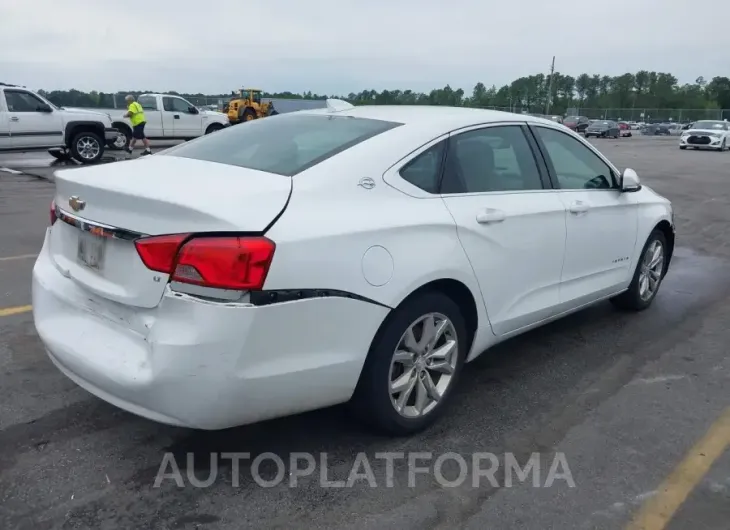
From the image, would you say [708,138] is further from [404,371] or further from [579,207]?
[404,371]

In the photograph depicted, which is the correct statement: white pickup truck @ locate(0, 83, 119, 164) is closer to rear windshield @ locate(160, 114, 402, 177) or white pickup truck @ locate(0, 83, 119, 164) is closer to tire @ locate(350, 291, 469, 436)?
rear windshield @ locate(160, 114, 402, 177)

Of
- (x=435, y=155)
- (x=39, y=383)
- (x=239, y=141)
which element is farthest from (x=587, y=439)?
(x=39, y=383)

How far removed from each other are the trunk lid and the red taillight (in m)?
0.05

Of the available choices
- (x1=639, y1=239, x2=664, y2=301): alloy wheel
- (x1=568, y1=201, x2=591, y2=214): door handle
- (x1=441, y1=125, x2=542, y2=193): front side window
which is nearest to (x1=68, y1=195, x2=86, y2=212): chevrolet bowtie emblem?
(x1=441, y1=125, x2=542, y2=193): front side window

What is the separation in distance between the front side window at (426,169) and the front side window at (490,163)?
0.06 meters

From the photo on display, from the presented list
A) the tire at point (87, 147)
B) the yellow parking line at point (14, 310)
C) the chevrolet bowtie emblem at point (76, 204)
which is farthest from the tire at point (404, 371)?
the tire at point (87, 147)

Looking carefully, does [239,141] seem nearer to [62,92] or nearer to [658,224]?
[658,224]

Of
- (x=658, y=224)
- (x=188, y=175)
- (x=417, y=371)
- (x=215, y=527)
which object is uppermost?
(x=188, y=175)

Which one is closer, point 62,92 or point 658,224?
point 658,224

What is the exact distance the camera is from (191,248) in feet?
8.59

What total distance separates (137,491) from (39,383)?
132 centimetres

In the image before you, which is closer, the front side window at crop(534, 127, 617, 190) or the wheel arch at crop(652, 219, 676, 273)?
the front side window at crop(534, 127, 617, 190)

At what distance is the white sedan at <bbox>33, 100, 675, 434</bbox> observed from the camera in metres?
2.64

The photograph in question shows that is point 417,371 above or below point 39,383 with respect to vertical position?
above
